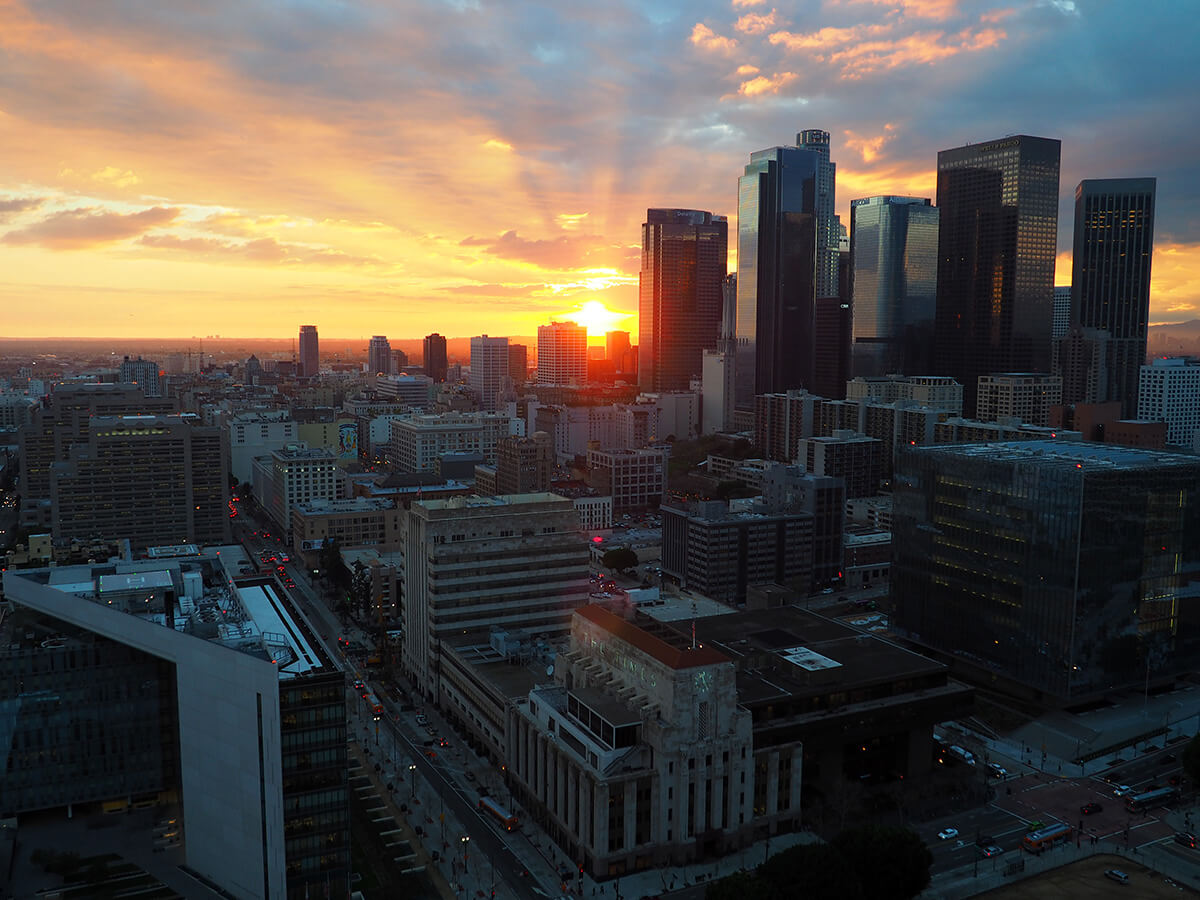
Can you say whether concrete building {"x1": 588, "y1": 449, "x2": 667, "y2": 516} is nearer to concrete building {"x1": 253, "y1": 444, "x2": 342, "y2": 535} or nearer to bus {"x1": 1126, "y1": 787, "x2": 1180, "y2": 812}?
concrete building {"x1": 253, "y1": 444, "x2": 342, "y2": 535}

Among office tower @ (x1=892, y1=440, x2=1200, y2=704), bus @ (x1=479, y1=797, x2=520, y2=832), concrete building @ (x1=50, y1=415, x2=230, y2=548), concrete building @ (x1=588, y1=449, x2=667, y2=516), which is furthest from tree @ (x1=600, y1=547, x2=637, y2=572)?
bus @ (x1=479, y1=797, x2=520, y2=832)

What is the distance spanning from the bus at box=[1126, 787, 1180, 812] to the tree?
79.5 meters

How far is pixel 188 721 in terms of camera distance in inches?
2341

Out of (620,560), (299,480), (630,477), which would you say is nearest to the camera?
(620,560)

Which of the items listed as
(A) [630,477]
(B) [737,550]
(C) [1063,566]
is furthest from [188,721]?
(A) [630,477]

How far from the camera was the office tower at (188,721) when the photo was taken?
56375 mm

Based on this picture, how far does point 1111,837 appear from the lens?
6912cm

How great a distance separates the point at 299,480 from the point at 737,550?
274 ft

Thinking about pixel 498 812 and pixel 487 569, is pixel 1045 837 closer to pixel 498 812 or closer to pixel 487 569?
pixel 498 812

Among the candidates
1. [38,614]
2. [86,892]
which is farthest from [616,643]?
[38,614]

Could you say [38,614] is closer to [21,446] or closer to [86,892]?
[86,892]

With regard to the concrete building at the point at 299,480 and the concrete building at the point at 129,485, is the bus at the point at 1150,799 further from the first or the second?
the concrete building at the point at 299,480

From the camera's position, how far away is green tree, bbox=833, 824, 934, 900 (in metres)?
56.9

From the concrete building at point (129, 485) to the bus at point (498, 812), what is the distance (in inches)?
3827
